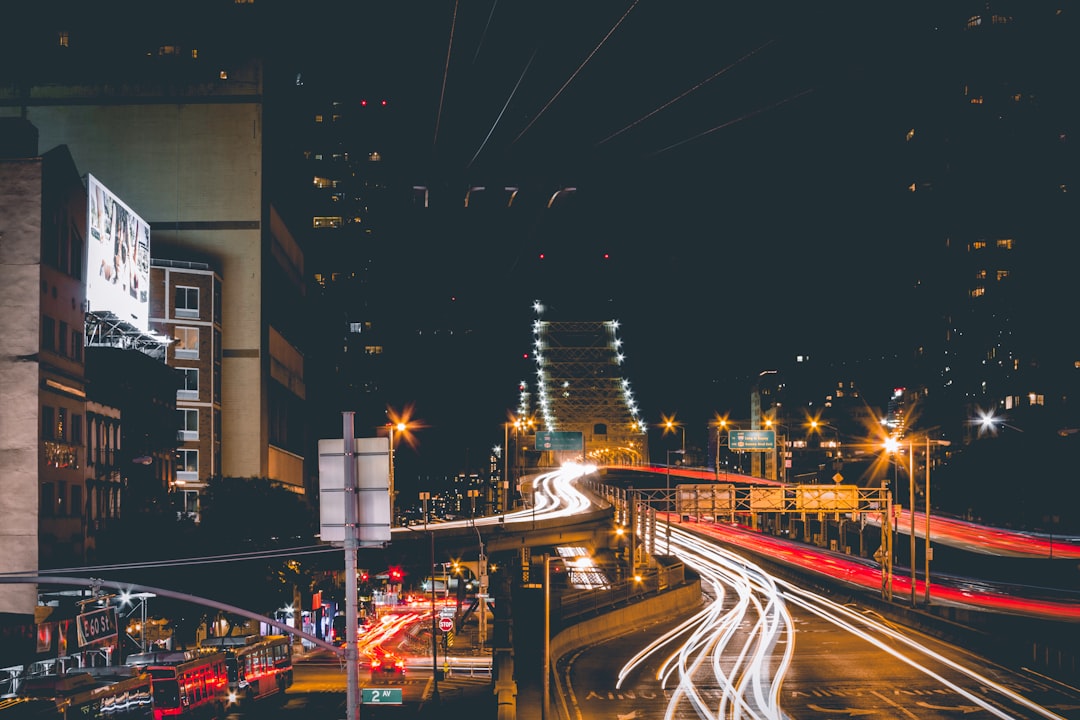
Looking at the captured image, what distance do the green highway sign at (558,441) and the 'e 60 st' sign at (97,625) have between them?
Answer: 44.5 meters

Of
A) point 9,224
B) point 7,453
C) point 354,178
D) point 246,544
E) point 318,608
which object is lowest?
point 318,608

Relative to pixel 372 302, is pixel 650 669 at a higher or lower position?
lower

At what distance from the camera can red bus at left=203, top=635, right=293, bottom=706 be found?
156ft

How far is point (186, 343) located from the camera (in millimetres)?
90875

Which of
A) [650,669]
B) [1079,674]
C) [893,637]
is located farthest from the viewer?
[893,637]

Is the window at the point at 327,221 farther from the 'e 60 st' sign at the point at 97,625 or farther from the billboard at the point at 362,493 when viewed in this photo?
the billboard at the point at 362,493

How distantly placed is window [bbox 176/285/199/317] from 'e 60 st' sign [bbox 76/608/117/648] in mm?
34712

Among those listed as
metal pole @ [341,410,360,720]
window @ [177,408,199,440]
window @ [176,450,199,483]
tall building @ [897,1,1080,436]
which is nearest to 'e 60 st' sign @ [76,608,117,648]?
window @ [176,450,199,483]

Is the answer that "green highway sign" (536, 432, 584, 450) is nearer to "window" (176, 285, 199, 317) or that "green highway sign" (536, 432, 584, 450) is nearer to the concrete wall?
"window" (176, 285, 199, 317)

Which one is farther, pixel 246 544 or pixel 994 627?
pixel 246 544

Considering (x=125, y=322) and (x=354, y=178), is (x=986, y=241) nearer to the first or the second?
(x=354, y=178)

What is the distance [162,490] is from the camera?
252ft

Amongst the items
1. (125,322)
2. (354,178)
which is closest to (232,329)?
(125,322)

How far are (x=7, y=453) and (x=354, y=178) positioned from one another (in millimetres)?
137878
